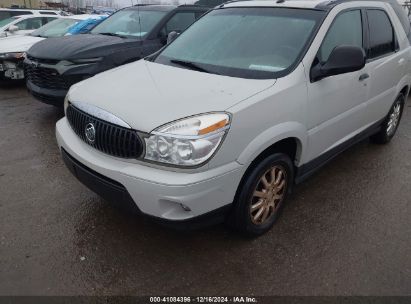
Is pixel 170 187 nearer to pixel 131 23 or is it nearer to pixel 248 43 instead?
pixel 248 43

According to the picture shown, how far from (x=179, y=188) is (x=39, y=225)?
1551 millimetres

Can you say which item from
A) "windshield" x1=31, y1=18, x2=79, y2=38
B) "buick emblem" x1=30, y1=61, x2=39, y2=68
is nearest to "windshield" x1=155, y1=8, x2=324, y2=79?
"buick emblem" x1=30, y1=61, x2=39, y2=68

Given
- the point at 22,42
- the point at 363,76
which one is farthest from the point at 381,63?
the point at 22,42

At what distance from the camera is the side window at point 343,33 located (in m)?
3.05

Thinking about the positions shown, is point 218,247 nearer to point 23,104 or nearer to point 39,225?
point 39,225

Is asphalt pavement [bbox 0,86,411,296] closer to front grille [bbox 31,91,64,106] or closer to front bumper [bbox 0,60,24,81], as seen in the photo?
front grille [bbox 31,91,64,106]

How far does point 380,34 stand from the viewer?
12.7 feet

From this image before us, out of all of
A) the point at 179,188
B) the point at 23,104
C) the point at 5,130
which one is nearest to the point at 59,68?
the point at 5,130

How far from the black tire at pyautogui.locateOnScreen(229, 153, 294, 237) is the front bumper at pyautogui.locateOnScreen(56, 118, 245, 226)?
5.0 inches

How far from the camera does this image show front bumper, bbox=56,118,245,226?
2.20 meters

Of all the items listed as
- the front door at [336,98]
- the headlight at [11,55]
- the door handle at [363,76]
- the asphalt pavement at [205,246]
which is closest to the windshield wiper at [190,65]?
the front door at [336,98]

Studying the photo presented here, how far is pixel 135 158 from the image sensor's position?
2.34 meters

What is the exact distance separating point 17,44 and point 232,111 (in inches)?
259

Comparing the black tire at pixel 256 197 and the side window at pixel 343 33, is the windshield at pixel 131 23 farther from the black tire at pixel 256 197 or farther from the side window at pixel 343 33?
the black tire at pixel 256 197
